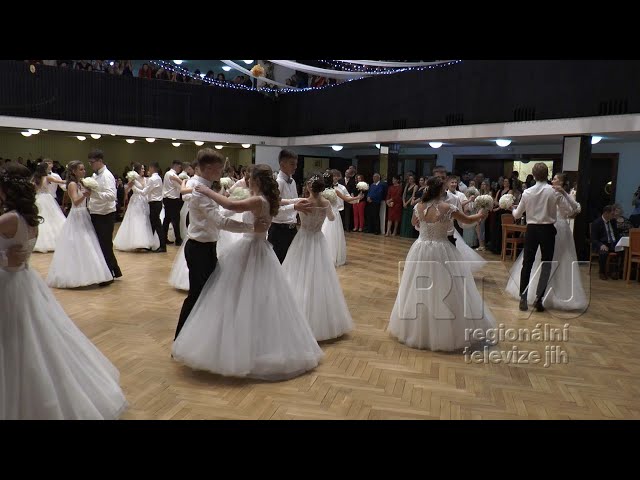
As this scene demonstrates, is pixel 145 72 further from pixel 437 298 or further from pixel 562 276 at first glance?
pixel 437 298

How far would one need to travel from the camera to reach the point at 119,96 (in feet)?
49.6

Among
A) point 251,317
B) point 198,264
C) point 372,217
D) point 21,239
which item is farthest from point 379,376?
point 372,217

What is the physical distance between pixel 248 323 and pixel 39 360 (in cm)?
144

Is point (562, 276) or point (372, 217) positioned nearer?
point (562, 276)

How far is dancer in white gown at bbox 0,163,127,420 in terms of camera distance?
2619 millimetres

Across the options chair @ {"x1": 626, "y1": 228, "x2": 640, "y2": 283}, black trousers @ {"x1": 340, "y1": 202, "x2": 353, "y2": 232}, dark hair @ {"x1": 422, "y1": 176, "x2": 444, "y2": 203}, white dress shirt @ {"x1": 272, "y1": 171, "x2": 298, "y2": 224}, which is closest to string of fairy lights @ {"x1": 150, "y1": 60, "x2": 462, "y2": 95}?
black trousers @ {"x1": 340, "y1": 202, "x2": 353, "y2": 232}

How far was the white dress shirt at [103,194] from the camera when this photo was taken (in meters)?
6.38

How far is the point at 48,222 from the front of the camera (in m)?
9.29

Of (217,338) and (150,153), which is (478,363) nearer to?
(217,338)

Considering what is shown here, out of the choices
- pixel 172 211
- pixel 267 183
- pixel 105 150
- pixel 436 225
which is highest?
pixel 105 150

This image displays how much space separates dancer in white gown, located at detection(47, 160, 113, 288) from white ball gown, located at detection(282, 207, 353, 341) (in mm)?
3012

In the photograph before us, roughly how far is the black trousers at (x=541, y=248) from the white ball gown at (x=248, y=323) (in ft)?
11.5

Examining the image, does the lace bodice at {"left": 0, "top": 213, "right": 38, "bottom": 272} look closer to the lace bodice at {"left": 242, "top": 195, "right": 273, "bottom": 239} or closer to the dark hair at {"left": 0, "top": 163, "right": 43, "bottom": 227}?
the dark hair at {"left": 0, "top": 163, "right": 43, "bottom": 227}
